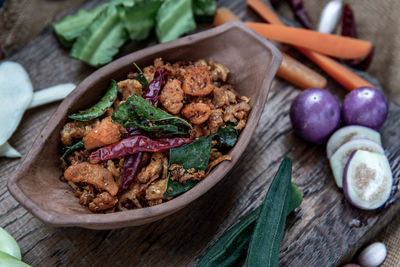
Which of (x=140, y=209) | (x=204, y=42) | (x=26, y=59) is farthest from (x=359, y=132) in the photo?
(x=26, y=59)

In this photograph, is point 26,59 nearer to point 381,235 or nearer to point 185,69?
point 185,69

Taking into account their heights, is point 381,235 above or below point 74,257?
below

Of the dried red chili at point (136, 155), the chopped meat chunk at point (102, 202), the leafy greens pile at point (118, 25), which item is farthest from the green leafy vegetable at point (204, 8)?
the chopped meat chunk at point (102, 202)

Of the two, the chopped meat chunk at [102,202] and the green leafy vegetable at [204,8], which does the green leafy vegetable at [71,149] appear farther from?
the green leafy vegetable at [204,8]

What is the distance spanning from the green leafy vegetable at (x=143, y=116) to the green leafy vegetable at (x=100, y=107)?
126 mm

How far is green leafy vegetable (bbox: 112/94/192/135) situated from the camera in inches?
86.2

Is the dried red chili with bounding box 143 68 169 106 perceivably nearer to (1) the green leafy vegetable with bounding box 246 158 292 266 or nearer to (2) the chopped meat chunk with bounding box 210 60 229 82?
(2) the chopped meat chunk with bounding box 210 60 229 82

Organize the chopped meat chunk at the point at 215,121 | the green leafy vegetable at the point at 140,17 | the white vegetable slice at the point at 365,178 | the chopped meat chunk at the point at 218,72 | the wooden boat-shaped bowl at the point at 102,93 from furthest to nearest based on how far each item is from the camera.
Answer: the green leafy vegetable at the point at 140,17
the white vegetable slice at the point at 365,178
the chopped meat chunk at the point at 218,72
the chopped meat chunk at the point at 215,121
the wooden boat-shaped bowl at the point at 102,93

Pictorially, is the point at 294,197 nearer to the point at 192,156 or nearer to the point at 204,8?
the point at 192,156

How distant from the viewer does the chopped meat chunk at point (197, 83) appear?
2357mm

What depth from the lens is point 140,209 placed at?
204 cm

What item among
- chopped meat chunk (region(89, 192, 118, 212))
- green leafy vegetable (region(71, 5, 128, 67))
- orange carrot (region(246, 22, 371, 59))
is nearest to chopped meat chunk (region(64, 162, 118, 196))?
chopped meat chunk (region(89, 192, 118, 212))

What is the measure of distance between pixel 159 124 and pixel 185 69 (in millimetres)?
448

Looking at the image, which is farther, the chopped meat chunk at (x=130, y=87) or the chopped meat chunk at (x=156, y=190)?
the chopped meat chunk at (x=130, y=87)
